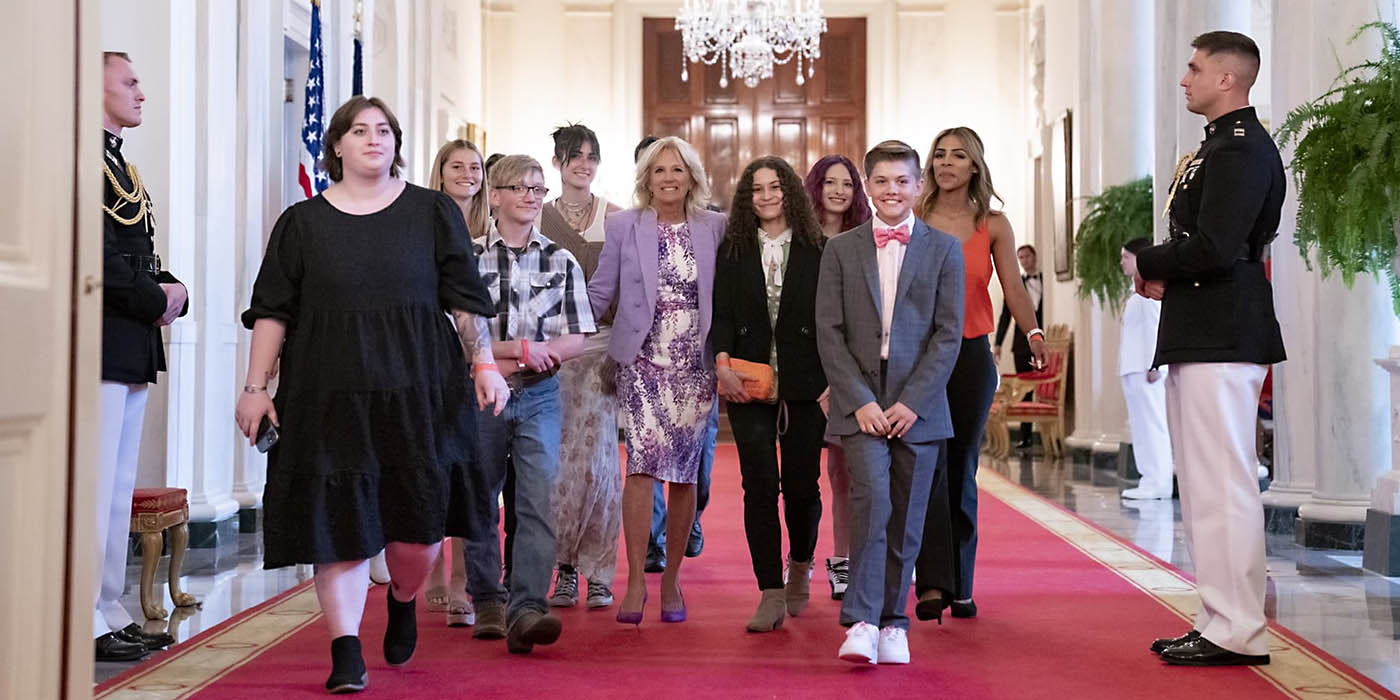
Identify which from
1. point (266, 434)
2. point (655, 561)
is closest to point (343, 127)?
point (266, 434)

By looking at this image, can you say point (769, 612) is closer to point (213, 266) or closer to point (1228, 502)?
point (1228, 502)

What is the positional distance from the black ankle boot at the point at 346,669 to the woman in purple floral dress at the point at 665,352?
1.18 metres

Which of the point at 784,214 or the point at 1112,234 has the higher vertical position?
the point at 1112,234

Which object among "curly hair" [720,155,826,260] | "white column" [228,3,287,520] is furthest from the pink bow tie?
"white column" [228,3,287,520]

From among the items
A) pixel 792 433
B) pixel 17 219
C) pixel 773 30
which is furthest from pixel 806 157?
pixel 17 219

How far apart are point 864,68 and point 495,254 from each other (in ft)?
42.9

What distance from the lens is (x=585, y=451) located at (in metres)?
5.55

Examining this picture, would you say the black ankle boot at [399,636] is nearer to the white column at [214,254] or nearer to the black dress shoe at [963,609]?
the black dress shoe at [963,609]

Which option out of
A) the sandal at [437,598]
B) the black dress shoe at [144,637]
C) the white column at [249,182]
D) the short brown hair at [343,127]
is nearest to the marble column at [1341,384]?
the sandal at [437,598]

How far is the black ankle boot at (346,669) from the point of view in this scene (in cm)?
401

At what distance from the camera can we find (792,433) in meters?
5.01

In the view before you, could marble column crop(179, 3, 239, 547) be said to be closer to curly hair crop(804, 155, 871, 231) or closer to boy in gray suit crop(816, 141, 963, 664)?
curly hair crop(804, 155, 871, 231)

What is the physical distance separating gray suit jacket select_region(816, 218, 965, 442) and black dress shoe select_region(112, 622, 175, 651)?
86.6 inches

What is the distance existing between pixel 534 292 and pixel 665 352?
48 cm
